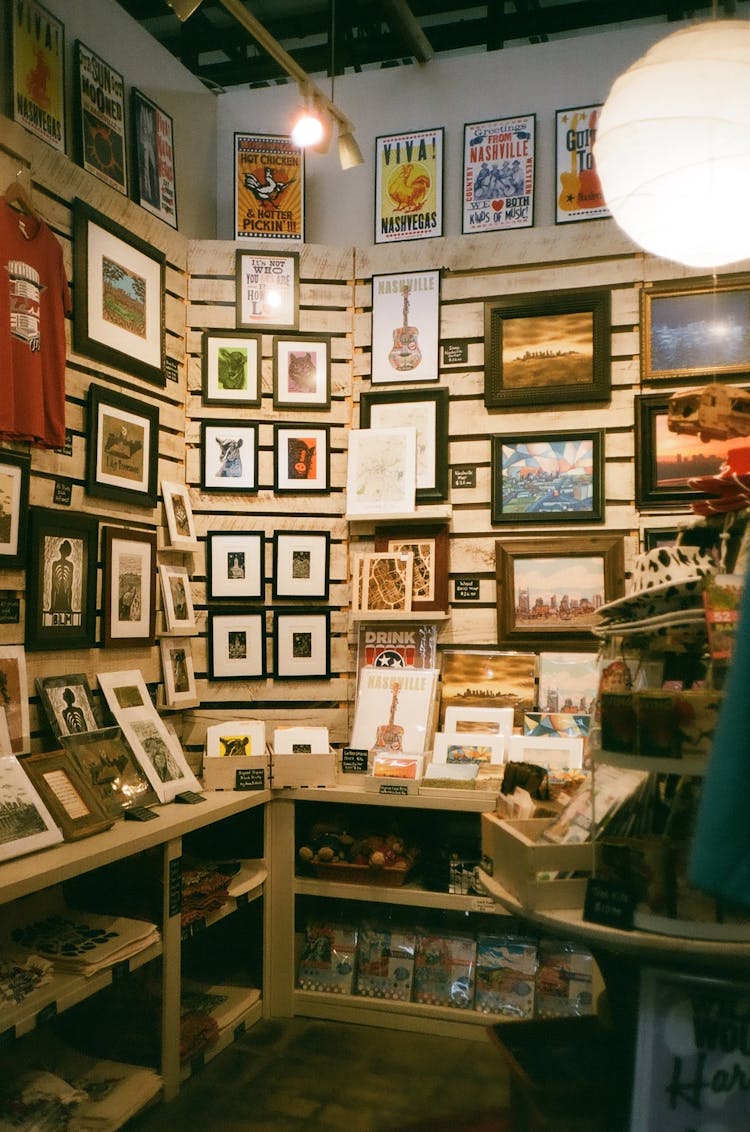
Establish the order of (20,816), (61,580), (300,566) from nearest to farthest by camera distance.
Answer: (20,816)
(61,580)
(300,566)

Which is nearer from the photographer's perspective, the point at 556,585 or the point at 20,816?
the point at 20,816

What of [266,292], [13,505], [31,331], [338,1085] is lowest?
[338,1085]

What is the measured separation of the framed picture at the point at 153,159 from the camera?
396 centimetres

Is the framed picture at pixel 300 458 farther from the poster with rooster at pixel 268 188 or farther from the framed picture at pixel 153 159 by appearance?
the framed picture at pixel 153 159

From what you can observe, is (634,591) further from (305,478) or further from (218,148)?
(218,148)

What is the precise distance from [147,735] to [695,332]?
2.84m

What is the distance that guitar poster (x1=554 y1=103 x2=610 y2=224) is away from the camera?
4113 mm

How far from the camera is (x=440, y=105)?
4.38 m

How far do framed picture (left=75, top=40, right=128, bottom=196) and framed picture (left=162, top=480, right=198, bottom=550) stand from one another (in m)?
1.28

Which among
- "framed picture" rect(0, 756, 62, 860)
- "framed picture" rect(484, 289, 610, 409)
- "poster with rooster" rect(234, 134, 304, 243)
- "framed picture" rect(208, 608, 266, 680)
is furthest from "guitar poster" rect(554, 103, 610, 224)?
"framed picture" rect(0, 756, 62, 860)

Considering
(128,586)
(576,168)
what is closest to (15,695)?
(128,586)

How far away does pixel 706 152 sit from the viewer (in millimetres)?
1897

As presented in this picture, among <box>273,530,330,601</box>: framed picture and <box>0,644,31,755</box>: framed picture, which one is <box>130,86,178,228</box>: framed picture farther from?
<box>0,644,31,755</box>: framed picture

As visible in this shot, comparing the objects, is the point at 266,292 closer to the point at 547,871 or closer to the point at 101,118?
the point at 101,118
